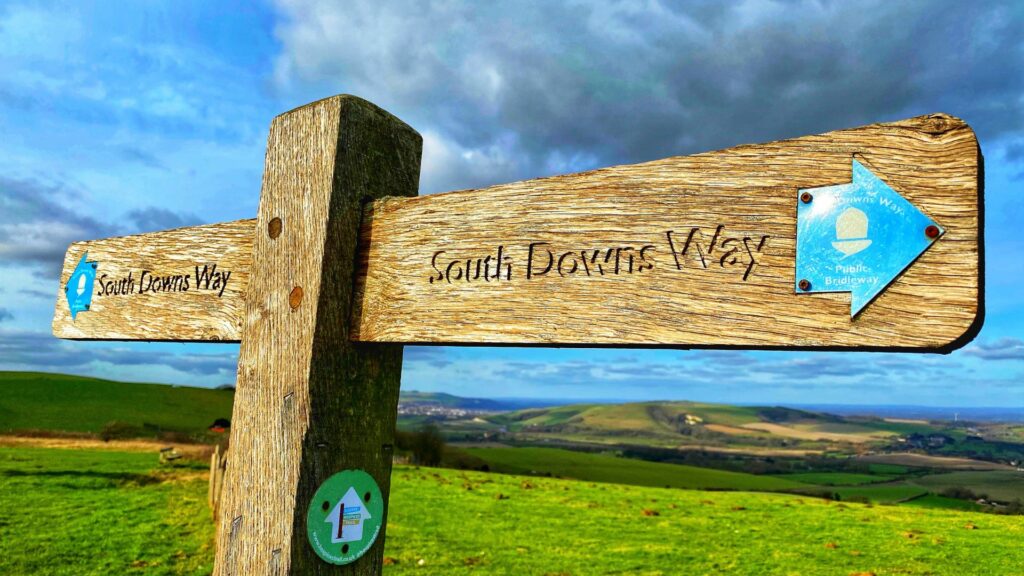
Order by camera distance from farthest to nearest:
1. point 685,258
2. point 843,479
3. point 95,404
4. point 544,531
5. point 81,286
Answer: point 843,479, point 95,404, point 544,531, point 81,286, point 685,258

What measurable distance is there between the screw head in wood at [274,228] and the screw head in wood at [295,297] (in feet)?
0.87

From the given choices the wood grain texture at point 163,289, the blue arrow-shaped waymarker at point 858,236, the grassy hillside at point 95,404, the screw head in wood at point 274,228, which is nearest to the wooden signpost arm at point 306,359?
the screw head in wood at point 274,228

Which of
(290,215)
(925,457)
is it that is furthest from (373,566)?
(925,457)

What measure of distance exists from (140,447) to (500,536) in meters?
20.7

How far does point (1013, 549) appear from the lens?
997 cm

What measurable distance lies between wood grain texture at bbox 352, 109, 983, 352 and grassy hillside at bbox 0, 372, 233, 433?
3656 centimetres

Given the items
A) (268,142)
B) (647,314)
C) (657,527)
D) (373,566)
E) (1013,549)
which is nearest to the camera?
(647,314)

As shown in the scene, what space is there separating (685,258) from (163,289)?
234cm

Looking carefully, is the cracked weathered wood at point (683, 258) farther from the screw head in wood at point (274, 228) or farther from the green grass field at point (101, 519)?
the green grass field at point (101, 519)

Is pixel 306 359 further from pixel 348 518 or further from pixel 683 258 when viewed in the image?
pixel 683 258

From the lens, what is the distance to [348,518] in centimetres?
204

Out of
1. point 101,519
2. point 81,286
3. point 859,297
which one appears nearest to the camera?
point 859,297

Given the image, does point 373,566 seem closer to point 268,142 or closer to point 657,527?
point 268,142

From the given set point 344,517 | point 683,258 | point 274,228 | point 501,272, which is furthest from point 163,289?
point 683,258
